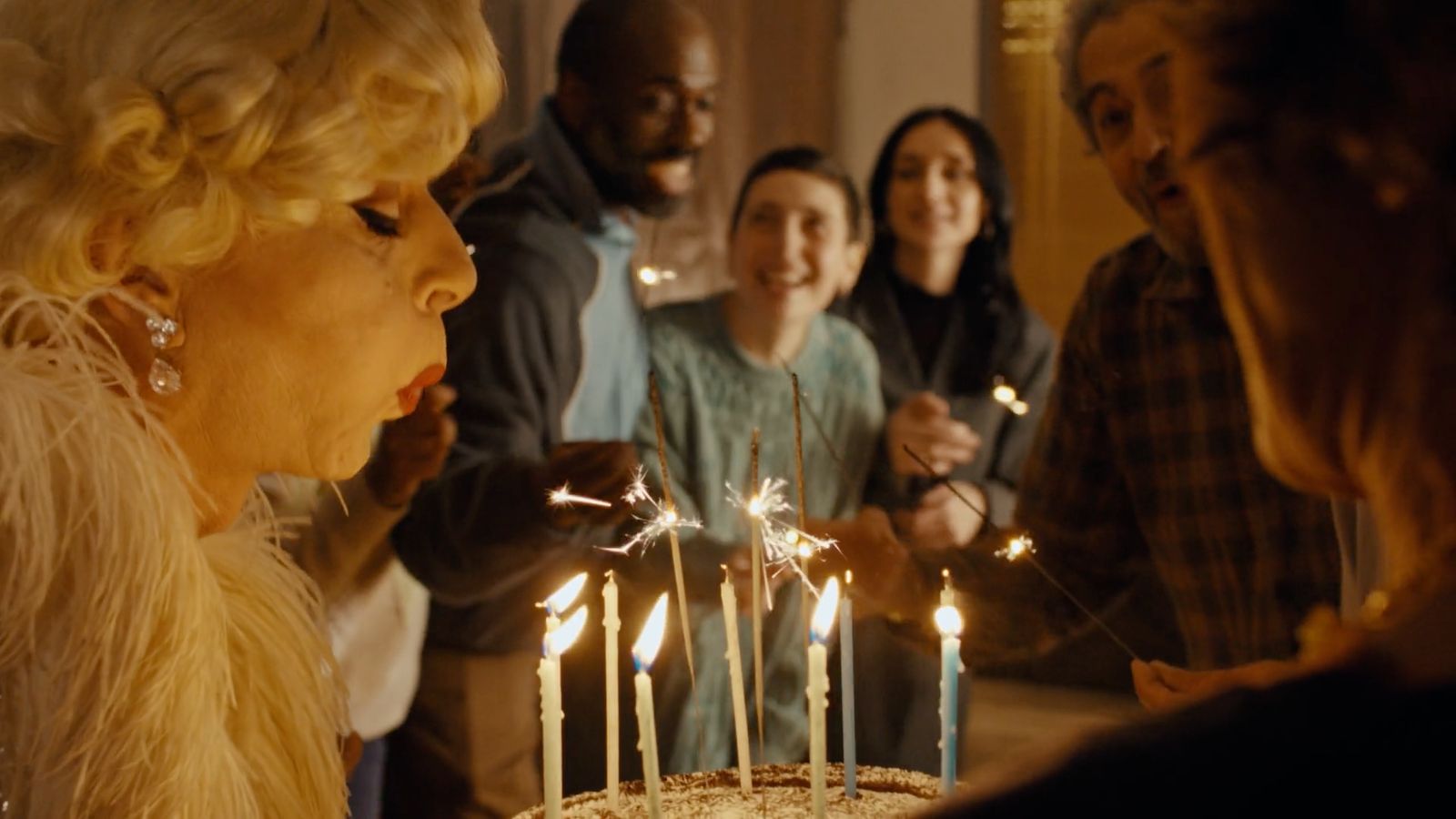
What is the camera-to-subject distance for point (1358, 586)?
1154 mm

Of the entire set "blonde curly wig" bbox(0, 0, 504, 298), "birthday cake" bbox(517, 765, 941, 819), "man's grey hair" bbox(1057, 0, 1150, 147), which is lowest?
"birthday cake" bbox(517, 765, 941, 819)

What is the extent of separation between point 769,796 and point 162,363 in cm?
58

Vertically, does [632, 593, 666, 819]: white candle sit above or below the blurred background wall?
below

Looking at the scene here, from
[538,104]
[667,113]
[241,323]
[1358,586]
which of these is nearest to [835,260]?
[667,113]

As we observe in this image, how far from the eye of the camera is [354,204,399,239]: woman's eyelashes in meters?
1.04

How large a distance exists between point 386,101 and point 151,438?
28cm

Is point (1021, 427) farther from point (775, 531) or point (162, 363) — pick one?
point (162, 363)

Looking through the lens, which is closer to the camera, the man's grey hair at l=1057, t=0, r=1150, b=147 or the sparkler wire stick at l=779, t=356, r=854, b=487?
the man's grey hair at l=1057, t=0, r=1150, b=147

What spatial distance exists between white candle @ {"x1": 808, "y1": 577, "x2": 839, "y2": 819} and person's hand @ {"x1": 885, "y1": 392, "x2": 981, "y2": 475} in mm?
713

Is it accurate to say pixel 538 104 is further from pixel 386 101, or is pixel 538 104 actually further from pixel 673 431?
pixel 386 101

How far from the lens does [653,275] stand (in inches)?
69.5

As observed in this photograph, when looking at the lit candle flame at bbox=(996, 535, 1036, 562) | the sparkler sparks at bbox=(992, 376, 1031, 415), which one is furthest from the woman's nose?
the sparkler sparks at bbox=(992, 376, 1031, 415)

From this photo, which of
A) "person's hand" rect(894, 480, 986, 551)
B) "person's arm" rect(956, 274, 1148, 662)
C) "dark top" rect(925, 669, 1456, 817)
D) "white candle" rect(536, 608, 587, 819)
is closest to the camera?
"dark top" rect(925, 669, 1456, 817)

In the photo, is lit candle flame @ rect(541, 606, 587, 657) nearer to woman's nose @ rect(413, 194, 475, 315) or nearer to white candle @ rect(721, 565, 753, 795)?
white candle @ rect(721, 565, 753, 795)
